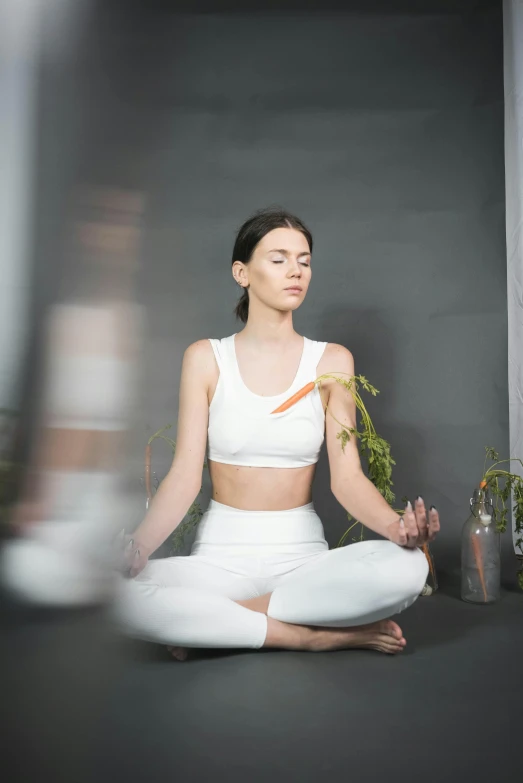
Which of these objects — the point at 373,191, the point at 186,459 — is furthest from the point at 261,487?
the point at 373,191

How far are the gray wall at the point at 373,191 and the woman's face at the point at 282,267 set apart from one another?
56cm

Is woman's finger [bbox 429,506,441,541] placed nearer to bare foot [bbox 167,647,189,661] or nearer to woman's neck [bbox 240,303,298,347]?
bare foot [bbox 167,647,189,661]

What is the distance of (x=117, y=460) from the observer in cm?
154

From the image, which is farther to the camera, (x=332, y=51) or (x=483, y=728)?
(x=332, y=51)

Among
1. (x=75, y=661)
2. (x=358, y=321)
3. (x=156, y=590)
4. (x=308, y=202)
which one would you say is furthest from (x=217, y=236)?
(x=75, y=661)

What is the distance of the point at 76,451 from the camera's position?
149cm

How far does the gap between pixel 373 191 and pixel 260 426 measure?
1.01m

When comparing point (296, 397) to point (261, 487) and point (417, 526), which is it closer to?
point (261, 487)

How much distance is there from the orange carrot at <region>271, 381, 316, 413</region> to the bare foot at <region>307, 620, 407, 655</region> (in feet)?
1.57

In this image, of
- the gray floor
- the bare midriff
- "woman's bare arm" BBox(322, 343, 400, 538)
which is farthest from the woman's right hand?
"woman's bare arm" BBox(322, 343, 400, 538)

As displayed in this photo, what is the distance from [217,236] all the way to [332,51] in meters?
0.68

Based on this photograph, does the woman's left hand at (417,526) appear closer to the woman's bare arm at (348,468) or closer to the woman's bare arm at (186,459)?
the woman's bare arm at (348,468)

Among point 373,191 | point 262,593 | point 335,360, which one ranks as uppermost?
point 373,191

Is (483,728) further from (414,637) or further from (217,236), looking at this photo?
(217,236)
